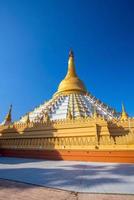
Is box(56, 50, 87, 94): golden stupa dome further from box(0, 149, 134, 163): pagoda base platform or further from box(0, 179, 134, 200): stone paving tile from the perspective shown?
box(0, 179, 134, 200): stone paving tile

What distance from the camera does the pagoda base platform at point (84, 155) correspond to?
989 cm

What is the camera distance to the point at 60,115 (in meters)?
19.8

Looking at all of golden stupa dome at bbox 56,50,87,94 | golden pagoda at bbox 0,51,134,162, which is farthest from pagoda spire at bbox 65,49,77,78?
golden pagoda at bbox 0,51,134,162

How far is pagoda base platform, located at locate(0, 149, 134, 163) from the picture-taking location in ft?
32.4

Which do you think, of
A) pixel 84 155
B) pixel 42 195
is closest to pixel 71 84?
pixel 84 155

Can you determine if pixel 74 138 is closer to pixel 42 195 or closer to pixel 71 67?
pixel 42 195

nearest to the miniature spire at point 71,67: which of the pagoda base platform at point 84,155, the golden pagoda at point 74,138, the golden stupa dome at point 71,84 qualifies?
the golden stupa dome at point 71,84

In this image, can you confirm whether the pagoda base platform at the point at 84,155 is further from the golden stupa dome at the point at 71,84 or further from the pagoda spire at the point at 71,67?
the pagoda spire at the point at 71,67

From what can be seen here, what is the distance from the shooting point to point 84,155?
36.2 ft

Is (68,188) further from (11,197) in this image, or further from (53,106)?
(53,106)

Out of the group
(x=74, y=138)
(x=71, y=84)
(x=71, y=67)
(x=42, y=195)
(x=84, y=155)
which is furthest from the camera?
(x=71, y=67)

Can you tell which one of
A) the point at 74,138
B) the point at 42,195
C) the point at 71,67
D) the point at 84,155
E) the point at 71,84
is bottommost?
the point at 42,195

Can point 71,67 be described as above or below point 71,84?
above

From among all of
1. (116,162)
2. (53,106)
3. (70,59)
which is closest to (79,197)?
(116,162)
